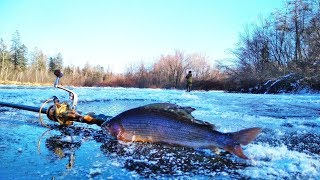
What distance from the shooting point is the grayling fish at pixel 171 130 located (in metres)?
2.80

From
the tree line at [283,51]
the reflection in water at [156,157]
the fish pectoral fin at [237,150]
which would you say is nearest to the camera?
the reflection in water at [156,157]

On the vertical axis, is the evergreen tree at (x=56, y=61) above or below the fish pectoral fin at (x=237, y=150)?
above

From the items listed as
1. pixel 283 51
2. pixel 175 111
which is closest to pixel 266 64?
pixel 283 51

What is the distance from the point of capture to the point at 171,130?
3188 millimetres

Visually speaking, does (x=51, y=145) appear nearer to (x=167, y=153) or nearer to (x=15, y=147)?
(x=15, y=147)

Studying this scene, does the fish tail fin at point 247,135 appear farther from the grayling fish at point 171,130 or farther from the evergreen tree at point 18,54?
the evergreen tree at point 18,54

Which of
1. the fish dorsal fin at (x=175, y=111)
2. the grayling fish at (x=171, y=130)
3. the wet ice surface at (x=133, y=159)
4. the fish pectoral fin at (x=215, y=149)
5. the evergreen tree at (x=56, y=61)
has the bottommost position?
the wet ice surface at (x=133, y=159)

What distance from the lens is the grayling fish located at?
2.80m

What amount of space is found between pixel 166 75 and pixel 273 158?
192ft

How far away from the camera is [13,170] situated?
2.48 metres

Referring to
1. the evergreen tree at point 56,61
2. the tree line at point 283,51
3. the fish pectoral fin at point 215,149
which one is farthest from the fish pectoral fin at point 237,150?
the evergreen tree at point 56,61

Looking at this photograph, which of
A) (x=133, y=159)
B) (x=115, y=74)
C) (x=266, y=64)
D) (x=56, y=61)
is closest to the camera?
(x=133, y=159)

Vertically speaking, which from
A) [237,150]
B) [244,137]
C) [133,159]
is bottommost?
[133,159]

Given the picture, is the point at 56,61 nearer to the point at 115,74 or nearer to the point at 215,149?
the point at 115,74
